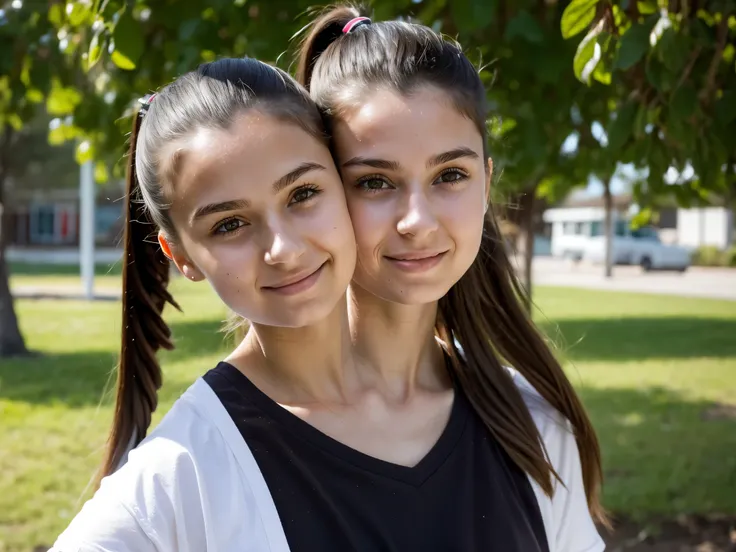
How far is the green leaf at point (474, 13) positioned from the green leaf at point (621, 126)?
51cm

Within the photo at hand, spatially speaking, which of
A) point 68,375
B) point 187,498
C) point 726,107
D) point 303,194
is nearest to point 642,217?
point 726,107

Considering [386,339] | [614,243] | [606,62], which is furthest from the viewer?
[614,243]

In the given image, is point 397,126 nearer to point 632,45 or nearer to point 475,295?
point 475,295

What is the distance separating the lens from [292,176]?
1.22 metres

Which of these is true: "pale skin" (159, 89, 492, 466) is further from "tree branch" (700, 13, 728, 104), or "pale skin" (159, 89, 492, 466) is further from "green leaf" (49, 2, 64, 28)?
"green leaf" (49, 2, 64, 28)

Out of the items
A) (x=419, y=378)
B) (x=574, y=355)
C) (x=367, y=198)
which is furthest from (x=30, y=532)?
(x=574, y=355)

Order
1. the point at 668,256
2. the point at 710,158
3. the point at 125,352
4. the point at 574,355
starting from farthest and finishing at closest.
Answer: the point at 668,256 → the point at 574,355 → the point at 710,158 → the point at 125,352

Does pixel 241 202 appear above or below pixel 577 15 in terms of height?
below

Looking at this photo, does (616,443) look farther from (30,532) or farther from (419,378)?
(419,378)

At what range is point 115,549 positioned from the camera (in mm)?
1090

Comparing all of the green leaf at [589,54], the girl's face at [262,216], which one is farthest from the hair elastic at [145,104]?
the green leaf at [589,54]

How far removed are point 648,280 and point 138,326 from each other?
2443cm

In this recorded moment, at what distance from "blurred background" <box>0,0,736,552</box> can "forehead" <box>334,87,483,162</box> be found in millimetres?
628

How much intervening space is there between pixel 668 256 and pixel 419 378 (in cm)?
2817
